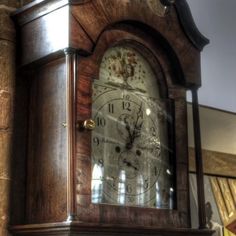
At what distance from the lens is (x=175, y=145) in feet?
3.90

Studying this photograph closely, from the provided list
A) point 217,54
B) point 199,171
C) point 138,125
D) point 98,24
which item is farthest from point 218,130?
point 98,24

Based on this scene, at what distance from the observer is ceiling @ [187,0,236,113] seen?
1672mm

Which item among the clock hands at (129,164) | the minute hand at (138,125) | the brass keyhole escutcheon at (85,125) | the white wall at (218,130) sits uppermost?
the white wall at (218,130)

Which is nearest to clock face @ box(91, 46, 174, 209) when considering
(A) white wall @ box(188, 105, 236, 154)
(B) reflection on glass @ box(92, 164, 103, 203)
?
(B) reflection on glass @ box(92, 164, 103, 203)

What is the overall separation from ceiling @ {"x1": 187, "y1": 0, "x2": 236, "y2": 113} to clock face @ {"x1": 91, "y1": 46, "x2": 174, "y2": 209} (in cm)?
50

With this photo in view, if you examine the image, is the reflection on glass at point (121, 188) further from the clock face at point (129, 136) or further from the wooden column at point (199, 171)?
the wooden column at point (199, 171)

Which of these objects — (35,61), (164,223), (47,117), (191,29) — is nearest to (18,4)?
(35,61)

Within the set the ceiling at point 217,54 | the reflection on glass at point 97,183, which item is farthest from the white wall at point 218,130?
the reflection on glass at point 97,183

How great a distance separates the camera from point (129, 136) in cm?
111

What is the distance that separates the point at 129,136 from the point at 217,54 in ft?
2.36

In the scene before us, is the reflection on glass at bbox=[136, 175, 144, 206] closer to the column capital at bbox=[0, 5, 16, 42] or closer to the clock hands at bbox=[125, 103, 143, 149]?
the clock hands at bbox=[125, 103, 143, 149]

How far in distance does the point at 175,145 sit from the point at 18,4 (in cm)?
46

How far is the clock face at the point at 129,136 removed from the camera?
41.4 inches

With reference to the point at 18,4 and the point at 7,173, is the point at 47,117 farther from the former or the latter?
the point at 18,4
